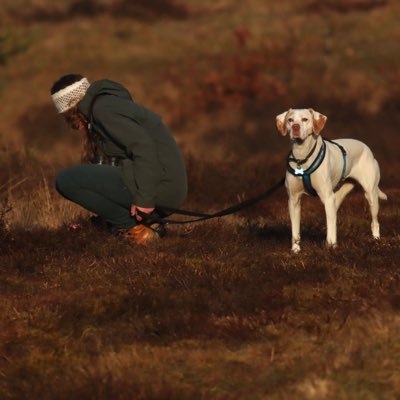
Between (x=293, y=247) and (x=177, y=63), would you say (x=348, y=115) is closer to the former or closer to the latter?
(x=177, y=63)

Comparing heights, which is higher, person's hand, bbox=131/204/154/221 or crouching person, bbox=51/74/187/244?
crouching person, bbox=51/74/187/244

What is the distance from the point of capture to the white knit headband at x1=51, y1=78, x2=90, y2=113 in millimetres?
7820

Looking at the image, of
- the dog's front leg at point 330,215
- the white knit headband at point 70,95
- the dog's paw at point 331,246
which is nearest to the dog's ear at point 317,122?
the dog's front leg at point 330,215

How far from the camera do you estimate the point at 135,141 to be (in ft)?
25.5

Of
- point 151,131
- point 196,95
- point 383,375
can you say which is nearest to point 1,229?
point 151,131

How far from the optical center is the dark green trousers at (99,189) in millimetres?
8227

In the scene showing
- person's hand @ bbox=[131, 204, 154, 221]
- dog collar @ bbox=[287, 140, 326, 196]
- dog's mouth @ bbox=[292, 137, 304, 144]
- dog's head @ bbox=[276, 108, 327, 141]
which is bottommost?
person's hand @ bbox=[131, 204, 154, 221]

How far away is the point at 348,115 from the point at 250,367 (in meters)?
19.1

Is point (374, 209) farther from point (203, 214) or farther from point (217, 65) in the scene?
point (217, 65)

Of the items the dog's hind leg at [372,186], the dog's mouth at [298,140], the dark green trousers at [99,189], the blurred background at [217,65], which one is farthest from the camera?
the blurred background at [217,65]

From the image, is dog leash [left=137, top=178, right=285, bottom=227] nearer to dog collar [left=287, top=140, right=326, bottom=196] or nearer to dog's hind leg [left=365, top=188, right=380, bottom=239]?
dog collar [left=287, top=140, right=326, bottom=196]

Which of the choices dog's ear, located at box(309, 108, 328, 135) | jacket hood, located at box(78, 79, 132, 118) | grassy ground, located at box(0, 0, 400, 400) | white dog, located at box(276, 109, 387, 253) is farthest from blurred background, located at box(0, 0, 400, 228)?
jacket hood, located at box(78, 79, 132, 118)

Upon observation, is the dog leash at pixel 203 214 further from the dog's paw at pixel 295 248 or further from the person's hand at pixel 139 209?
the dog's paw at pixel 295 248

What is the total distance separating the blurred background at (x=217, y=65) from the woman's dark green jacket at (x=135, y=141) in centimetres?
746
